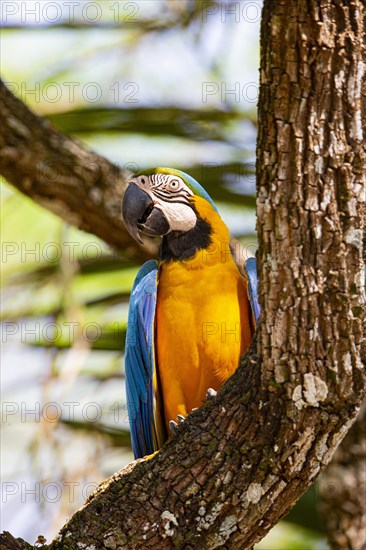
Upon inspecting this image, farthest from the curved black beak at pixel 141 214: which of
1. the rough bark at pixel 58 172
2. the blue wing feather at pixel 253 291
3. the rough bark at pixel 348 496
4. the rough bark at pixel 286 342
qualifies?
the rough bark at pixel 348 496

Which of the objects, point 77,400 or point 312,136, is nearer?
point 312,136

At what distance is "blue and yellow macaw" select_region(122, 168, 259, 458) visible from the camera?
4.19 meters

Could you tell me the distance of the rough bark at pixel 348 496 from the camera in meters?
5.69

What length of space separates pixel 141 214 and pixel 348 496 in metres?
2.77

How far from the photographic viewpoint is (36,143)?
5.63 metres

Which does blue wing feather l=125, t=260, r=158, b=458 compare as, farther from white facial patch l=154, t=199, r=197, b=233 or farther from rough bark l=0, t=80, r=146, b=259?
rough bark l=0, t=80, r=146, b=259

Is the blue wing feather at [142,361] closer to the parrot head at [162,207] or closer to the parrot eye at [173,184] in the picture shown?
the parrot head at [162,207]

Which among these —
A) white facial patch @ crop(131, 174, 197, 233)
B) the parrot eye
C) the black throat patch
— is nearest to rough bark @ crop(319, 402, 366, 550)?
the black throat patch

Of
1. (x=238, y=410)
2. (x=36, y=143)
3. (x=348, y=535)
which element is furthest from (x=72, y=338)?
(x=238, y=410)

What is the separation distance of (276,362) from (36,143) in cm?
323

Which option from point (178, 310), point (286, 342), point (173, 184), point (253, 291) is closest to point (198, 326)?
point (178, 310)

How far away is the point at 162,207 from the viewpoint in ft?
14.0

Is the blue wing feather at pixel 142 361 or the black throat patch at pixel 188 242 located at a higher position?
the black throat patch at pixel 188 242

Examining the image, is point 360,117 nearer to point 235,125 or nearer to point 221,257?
point 221,257
